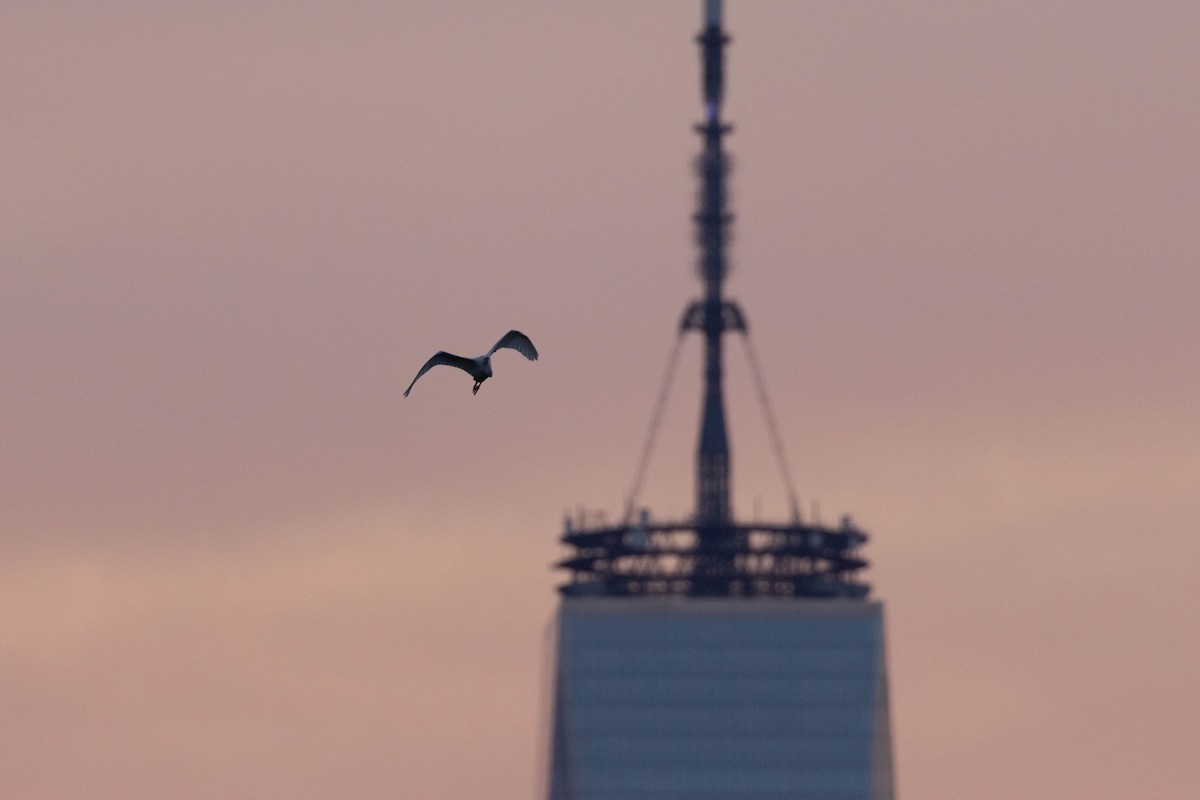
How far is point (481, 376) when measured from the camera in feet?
501

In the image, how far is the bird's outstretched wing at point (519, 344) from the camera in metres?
154

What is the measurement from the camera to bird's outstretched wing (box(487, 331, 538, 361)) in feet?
504

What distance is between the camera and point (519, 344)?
155 metres
